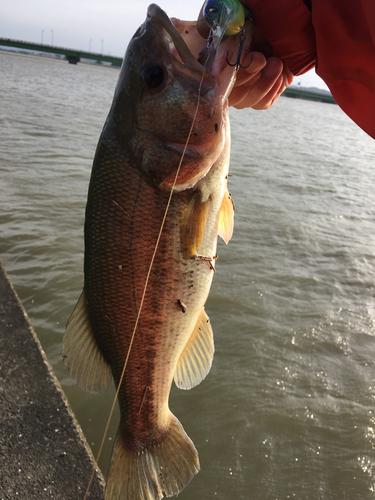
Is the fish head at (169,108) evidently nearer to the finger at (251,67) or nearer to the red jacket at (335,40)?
the finger at (251,67)

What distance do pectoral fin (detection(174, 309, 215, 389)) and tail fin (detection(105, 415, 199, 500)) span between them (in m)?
0.28

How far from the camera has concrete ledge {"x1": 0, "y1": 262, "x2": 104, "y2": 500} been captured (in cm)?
221

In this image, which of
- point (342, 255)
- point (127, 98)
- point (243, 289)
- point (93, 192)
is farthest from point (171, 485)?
point (342, 255)

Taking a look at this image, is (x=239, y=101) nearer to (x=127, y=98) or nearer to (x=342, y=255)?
(x=127, y=98)

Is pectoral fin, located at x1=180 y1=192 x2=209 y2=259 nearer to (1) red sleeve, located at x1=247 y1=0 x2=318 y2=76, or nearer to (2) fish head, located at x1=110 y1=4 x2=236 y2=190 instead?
(2) fish head, located at x1=110 y1=4 x2=236 y2=190

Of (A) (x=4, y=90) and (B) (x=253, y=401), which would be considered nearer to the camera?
(B) (x=253, y=401)

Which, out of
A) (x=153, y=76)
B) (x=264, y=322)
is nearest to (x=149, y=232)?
(x=153, y=76)

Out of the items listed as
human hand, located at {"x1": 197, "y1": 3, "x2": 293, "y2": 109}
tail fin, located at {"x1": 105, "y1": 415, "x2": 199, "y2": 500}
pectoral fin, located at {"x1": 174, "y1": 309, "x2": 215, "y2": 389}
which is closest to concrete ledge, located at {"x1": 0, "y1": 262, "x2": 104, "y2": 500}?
tail fin, located at {"x1": 105, "y1": 415, "x2": 199, "y2": 500}

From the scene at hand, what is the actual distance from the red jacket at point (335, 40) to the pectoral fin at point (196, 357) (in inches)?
52.2

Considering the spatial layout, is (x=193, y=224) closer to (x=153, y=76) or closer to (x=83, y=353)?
(x=153, y=76)

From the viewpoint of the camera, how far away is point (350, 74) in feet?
5.72

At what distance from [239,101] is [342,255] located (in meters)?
5.73

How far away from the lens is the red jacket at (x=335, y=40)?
5.25ft

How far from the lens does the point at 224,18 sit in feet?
4.94
